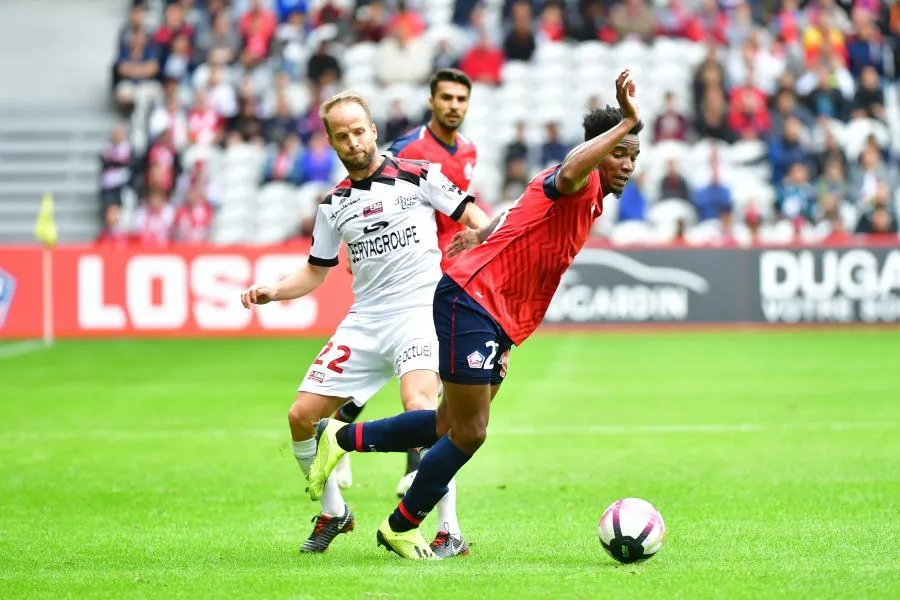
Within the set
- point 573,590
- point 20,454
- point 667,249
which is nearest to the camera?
point 573,590

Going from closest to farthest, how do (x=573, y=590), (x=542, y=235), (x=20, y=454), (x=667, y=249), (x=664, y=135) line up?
(x=573, y=590) < (x=542, y=235) < (x=20, y=454) < (x=667, y=249) < (x=664, y=135)

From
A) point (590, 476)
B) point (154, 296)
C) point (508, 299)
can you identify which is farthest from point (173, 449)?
point (154, 296)

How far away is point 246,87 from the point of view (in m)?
26.9

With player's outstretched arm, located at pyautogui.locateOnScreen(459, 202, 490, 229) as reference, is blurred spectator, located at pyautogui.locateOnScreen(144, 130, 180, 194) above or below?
below

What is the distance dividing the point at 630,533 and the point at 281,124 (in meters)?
20.4

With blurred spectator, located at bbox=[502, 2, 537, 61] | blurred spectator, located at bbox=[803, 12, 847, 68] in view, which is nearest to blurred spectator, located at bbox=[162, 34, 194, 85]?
blurred spectator, located at bbox=[502, 2, 537, 61]

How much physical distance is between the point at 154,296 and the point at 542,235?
53.0 feet

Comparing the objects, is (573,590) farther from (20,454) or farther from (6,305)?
(6,305)

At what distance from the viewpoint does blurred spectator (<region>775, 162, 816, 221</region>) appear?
78.8 ft

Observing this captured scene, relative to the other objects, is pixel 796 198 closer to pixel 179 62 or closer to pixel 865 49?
pixel 865 49

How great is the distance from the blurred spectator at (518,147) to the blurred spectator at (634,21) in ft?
10.9

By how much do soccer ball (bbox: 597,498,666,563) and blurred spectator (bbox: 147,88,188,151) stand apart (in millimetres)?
20772

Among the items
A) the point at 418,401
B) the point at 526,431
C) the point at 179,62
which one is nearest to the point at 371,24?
the point at 179,62

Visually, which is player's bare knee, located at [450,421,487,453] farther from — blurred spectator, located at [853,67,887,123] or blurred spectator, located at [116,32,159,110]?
blurred spectator, located at [116,32,159,110]
